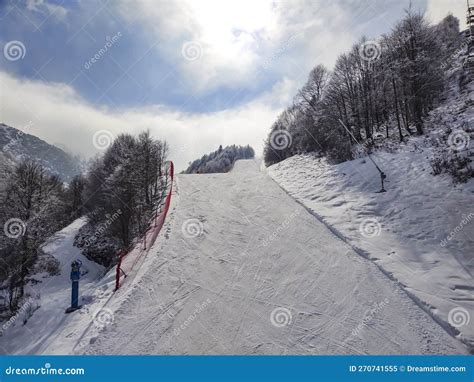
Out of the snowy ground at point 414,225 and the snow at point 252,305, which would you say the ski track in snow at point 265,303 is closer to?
the snow at point 252,305

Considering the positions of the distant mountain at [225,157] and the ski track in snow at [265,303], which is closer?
the ski track in snow at [265,303]

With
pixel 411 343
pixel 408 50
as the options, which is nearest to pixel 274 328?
pixel 411 343

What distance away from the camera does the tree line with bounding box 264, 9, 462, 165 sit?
20.6 meters

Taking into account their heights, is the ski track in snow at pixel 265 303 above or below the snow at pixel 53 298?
above

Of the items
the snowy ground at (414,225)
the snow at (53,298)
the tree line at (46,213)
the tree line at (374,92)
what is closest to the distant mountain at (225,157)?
the tree line at (374,92)

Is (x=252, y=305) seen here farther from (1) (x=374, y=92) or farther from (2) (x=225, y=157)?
(2) (x=225, y=157)

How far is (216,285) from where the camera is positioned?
24.3 feet

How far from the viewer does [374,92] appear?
2948cm

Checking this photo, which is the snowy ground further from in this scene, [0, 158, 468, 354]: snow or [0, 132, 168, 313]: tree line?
[0, 132, 168, 313]: tree line

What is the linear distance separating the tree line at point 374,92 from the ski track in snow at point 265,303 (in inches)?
466

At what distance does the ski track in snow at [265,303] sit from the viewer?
17.4 feet

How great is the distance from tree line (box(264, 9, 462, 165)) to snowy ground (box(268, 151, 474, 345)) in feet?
16.5

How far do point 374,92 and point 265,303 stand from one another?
30.4 metres

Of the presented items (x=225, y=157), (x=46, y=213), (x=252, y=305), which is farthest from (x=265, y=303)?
(x=225, y=157)
